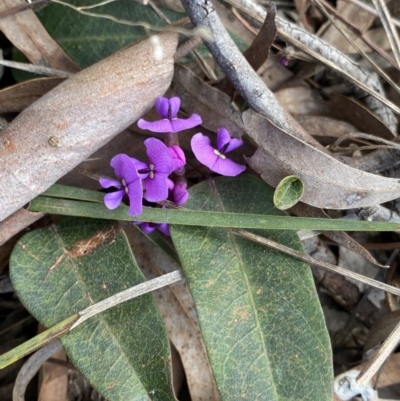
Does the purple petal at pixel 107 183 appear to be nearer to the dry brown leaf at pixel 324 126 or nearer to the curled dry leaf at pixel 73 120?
the curled dry leaf at pixel 73 120

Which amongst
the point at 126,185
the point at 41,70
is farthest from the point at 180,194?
the point at 41,70

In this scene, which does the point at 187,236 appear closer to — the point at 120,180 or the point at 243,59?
the point at 120,180

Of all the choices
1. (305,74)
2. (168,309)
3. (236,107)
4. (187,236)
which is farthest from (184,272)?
(305,74)

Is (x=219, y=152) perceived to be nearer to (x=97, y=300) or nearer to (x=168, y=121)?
(x=168, y=121)

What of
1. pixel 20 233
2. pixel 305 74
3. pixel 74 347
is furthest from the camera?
pixel 305 74

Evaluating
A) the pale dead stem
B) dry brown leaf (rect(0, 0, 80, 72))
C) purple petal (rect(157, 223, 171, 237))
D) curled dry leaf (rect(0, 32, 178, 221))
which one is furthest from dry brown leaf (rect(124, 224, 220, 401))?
the pale dead stem
